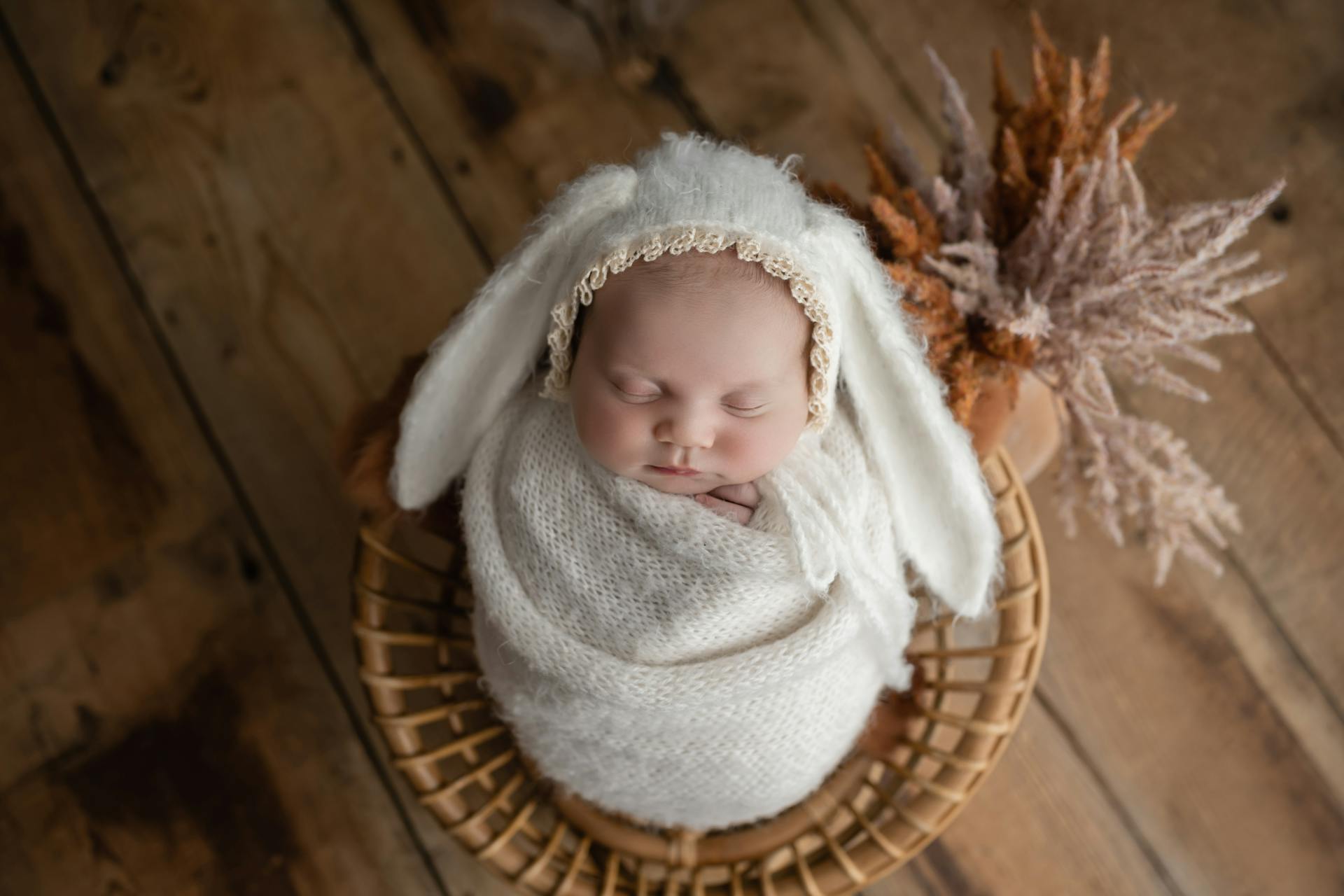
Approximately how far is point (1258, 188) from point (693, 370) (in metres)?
1.00

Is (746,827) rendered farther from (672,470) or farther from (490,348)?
(490,348)

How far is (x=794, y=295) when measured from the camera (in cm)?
81

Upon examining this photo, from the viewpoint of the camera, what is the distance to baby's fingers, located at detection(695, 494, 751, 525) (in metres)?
0.90

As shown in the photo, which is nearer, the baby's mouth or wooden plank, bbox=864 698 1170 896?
the baby's mouth

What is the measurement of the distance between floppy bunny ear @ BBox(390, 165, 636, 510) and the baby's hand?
0.22m

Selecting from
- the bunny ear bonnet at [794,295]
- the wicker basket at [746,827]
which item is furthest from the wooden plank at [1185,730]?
the bunny ear bonnet at [794,295]

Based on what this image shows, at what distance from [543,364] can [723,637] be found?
341 millimetres

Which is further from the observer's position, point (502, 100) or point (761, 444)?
point (502, 100)

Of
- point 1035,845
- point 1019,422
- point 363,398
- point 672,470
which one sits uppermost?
point 363,398

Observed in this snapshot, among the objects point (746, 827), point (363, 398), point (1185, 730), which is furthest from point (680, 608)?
point (1185, 730)

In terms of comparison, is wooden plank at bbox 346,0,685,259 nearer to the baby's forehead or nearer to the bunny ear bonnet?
the bunny ear bonnet

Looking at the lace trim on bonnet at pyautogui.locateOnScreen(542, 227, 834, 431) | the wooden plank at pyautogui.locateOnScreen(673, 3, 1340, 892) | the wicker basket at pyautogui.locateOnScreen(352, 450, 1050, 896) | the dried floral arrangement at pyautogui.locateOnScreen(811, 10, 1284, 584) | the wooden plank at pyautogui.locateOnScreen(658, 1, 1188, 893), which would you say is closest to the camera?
the lace trim on bonnet at pyautogui.locateOnScreen(542, 227, 834, 431)

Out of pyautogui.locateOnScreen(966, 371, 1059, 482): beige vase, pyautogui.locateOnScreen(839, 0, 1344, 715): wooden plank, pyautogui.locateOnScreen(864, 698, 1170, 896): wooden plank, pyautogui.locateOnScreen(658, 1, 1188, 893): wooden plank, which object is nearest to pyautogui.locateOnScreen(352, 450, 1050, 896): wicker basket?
pyautogui.locateOnScreen(966, 371, 1059, 482): beige vase

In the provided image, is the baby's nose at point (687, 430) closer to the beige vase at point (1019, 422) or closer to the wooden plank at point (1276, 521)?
the beige vase at point (1019, 422)
